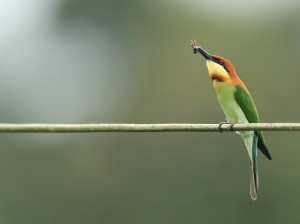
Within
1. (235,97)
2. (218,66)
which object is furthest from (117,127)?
(235,97)

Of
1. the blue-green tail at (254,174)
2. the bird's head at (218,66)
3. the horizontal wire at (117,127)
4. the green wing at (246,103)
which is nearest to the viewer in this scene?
the horizontal wire at (117,127)

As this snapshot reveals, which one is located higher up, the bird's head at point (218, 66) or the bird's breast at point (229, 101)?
the bird's head at point (218, 66)

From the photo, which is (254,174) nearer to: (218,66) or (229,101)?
(229,101)

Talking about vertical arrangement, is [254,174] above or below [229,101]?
below

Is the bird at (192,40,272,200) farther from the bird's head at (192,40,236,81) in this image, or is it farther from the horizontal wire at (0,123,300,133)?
the horizontal wire at (0,123,300,133)

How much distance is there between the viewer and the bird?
7.79ft

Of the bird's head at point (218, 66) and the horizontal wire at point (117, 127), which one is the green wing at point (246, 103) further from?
the horizontal wire at point (117, 127)

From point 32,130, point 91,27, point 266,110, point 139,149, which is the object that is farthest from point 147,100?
point 32,130

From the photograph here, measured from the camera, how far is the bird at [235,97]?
2375 mm

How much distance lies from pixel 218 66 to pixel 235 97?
0.25 meters

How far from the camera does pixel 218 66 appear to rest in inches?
93.7

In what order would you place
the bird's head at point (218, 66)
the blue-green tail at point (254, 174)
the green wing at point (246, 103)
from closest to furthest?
the blue-green tail at point (254, 174)
the bird's head at point (218, 66)
the green wing at point (246, 103)

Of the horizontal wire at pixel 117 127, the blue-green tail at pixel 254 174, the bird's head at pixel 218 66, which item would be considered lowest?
the blue-green tail at pixel 254 174

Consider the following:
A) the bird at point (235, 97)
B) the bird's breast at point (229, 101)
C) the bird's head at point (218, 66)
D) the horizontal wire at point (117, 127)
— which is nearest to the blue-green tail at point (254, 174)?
the bird at point (235, 97)
